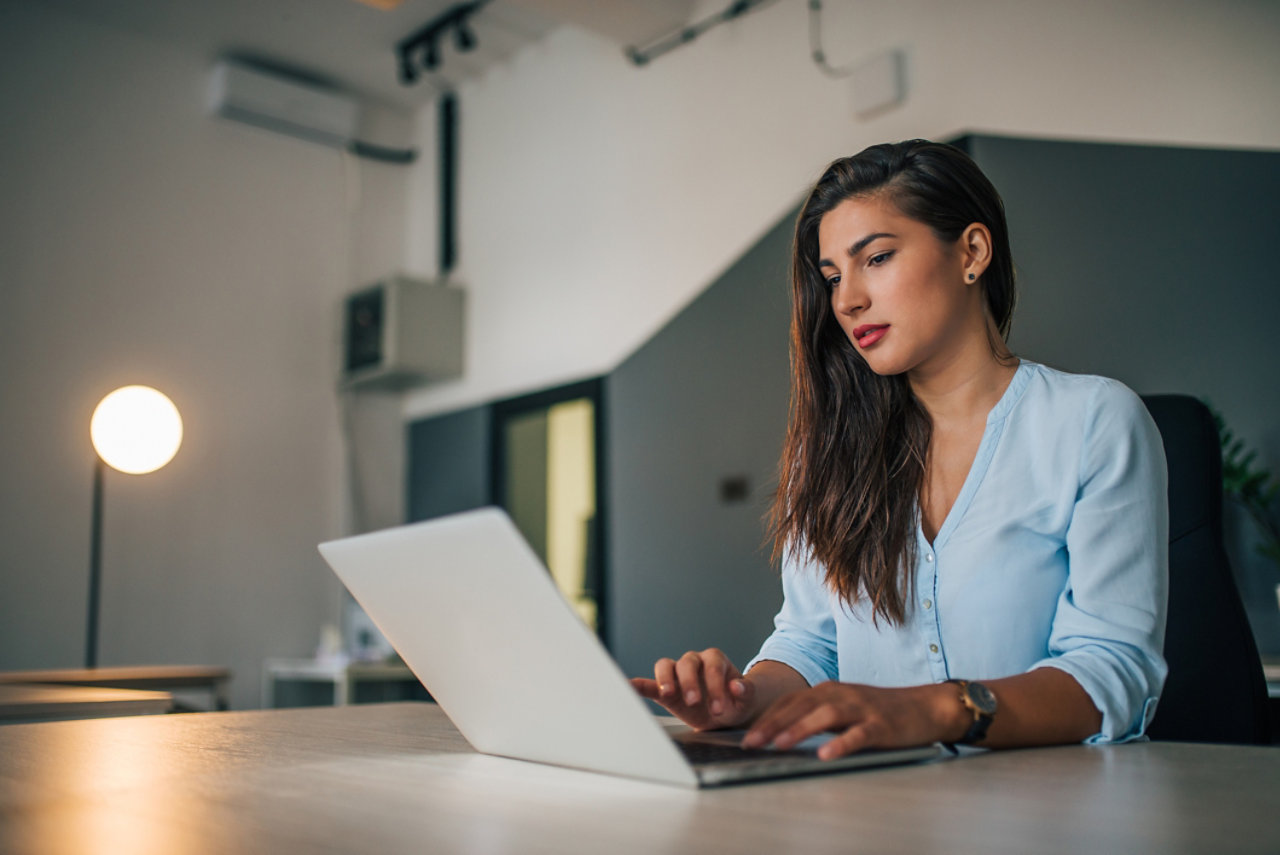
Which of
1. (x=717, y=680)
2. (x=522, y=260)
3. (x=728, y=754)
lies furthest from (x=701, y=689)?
(x=522, y=260)

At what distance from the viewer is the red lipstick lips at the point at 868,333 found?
4.22 ft

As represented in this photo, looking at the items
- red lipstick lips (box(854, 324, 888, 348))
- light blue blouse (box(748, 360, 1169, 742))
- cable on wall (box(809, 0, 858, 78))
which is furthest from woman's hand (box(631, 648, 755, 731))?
cable on wall (box(809, 0, 858, 78))

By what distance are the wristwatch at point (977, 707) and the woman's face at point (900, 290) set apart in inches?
22.0

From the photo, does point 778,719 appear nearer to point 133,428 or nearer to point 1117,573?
point 1117,573

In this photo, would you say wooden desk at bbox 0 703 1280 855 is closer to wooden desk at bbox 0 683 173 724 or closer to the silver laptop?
the silver laptop

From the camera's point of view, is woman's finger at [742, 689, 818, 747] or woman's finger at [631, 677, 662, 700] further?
woman's finger at [631, 677, 662, 700]

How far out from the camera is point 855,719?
0.71 meters

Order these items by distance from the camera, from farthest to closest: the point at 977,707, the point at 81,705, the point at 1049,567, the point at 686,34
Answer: the point at 686,34 → the point at 81,705 → the point at 1049,567 → the point at 977,707

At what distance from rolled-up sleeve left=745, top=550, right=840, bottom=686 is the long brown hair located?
29 millimetres

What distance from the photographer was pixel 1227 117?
108 inches

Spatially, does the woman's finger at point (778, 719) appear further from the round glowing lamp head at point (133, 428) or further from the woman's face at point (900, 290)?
the round glowing lamp head at point (133, 428)

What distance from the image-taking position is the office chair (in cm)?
130

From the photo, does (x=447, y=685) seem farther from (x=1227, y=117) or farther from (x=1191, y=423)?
(x=1227, y=117)

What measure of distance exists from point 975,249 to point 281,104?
4.61 m
